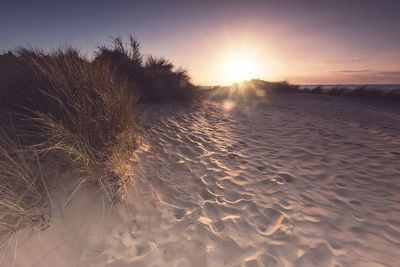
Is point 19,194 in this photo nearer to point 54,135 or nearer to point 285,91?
point 54,135

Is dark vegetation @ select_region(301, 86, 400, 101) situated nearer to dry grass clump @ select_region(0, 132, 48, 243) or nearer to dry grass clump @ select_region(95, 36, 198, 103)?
dry grass clump @ select_region(95, 36, 198, 103)

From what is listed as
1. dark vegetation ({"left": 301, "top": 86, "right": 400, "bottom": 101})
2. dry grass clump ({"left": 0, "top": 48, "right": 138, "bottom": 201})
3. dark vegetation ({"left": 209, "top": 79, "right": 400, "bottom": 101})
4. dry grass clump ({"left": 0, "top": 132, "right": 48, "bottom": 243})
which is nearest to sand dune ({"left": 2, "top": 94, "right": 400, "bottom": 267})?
dry grass clump ({"left": 0, "top": 132, "right": 48, "bottom": 243})

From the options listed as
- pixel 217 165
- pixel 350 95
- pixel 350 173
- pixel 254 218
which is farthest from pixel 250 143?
pixel 350 95

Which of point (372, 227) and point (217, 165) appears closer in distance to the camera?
point (372, 227)

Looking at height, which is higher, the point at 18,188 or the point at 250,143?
the point at 18,188

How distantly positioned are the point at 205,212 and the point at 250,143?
267 cm

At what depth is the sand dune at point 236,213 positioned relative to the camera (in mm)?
2271

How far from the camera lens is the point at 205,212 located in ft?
9.32

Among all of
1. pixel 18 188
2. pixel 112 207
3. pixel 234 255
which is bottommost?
pixel 234 255

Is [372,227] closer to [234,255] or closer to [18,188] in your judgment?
[234,255]

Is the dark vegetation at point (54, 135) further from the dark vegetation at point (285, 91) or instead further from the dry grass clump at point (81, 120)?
the dark vegetation at point (285, 91)

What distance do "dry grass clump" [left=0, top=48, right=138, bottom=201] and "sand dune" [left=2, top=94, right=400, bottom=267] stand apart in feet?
1.07

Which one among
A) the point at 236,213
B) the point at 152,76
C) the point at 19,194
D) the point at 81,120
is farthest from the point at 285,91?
the point at 19,194

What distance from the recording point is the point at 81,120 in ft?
10.8
